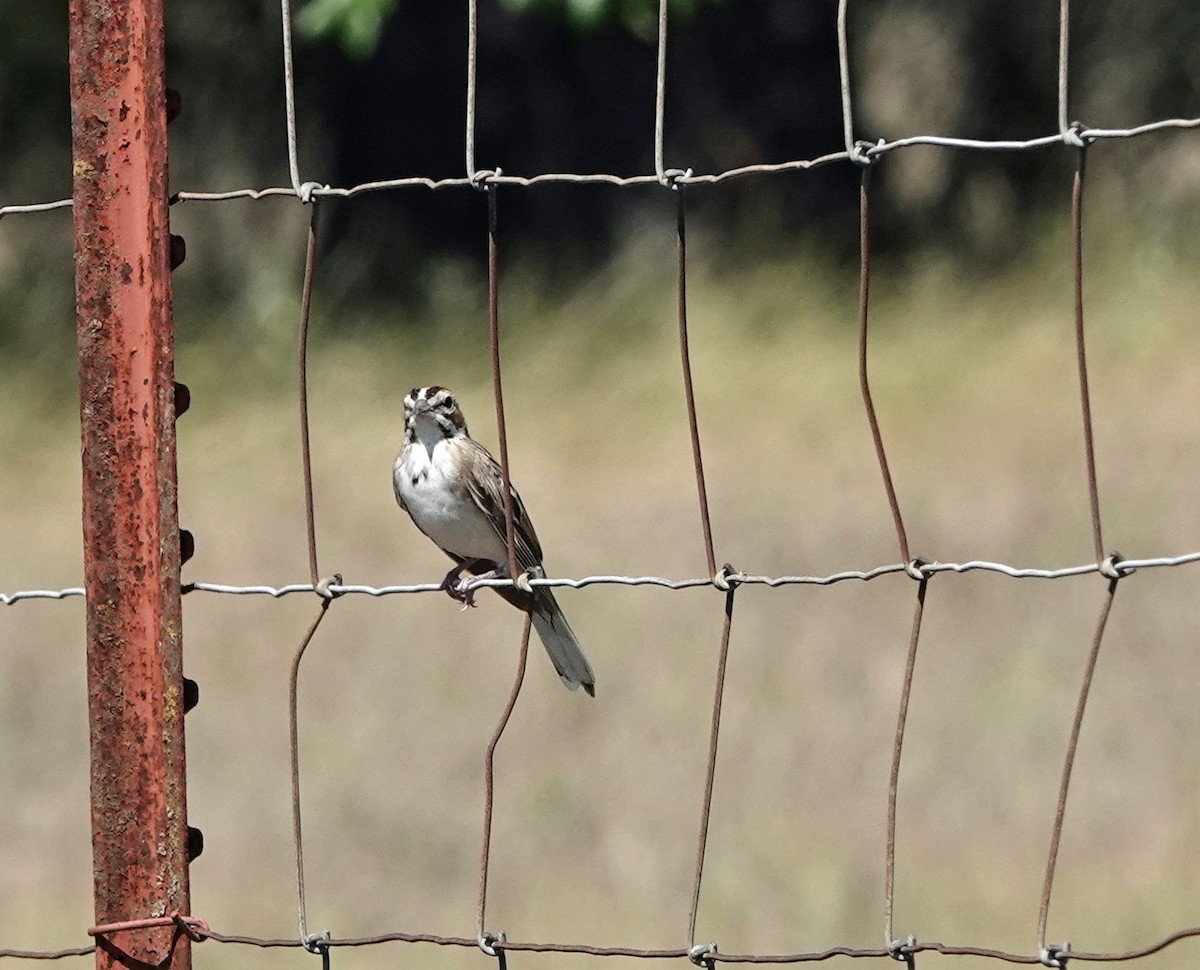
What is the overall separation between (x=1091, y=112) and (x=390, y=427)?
18.1 ft

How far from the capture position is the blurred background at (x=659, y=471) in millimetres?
8070

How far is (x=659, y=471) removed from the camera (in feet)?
40.0

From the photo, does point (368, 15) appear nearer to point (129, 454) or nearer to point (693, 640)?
point (693, 640)

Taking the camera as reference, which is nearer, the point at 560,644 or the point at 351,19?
the point at 560,644

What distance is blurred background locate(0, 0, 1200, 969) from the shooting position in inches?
318

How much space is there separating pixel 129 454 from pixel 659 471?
358 inches

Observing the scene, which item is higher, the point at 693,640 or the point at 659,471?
the point at 659,471

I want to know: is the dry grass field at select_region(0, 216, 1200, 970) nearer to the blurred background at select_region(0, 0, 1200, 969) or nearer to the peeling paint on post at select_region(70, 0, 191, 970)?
the blurred background at select_region(0, 0, 1200, 969)

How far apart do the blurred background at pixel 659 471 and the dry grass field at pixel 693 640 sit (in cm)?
3

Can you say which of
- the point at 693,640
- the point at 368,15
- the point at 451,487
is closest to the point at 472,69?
the point at 451,487

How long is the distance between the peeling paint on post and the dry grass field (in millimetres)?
4166

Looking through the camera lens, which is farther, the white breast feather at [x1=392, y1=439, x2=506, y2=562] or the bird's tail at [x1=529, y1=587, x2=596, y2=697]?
the white breast feather at [x1=392, y1=439, x2=506, y2=562]

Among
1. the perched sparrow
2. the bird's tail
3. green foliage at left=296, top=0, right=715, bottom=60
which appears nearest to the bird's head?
the perched sparrow

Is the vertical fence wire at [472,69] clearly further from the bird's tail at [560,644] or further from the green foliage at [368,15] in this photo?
the green foliage at [368,15]
